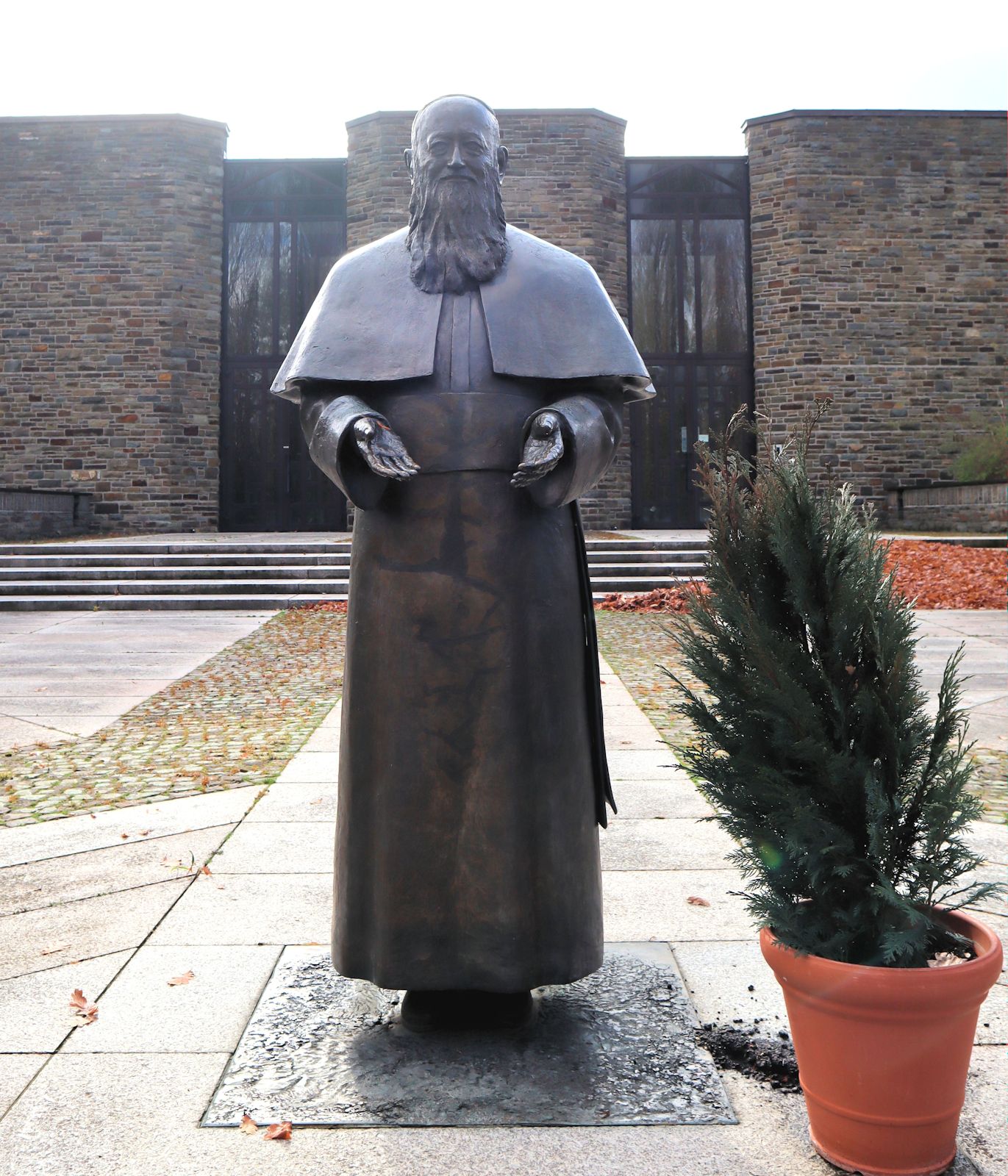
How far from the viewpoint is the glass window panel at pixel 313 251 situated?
72.9ft

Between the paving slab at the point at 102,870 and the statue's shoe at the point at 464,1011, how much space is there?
1523 mm

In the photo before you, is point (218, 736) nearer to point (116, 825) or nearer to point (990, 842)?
point (116, 825)

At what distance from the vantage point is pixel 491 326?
2.51 m

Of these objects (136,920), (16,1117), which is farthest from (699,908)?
(16,1117)

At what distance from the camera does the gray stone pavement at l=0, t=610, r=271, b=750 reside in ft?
22.6

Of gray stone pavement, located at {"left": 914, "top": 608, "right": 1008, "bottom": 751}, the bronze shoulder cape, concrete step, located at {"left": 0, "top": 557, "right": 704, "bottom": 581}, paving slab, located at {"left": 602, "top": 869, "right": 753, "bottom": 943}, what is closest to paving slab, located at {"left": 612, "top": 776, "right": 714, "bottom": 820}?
paving slab, located at {"left": 602, "top": 869, "right": 753, "bottom": 943}

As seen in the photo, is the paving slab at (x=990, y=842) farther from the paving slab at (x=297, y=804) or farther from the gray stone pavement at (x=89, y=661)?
the gray stone pavement at (x=89, y=661)

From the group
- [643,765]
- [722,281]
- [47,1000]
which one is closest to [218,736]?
[643,765]

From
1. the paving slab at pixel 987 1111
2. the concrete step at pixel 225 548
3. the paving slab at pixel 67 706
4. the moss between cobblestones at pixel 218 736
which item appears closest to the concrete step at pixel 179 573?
the concrete step at pixel 225 548

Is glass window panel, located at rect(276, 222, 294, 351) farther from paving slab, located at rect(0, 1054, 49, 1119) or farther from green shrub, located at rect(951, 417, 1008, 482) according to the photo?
paving slab, located at rect(0, 1054, 49, 1119)

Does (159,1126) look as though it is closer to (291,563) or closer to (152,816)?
(152,816)

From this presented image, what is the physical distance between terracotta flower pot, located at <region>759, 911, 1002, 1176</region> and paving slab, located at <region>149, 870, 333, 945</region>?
61.1 inches

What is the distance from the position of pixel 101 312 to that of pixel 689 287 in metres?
12.2

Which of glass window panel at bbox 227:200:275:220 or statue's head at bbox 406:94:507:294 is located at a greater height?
glass window panel at bbox 227:200:275:220
